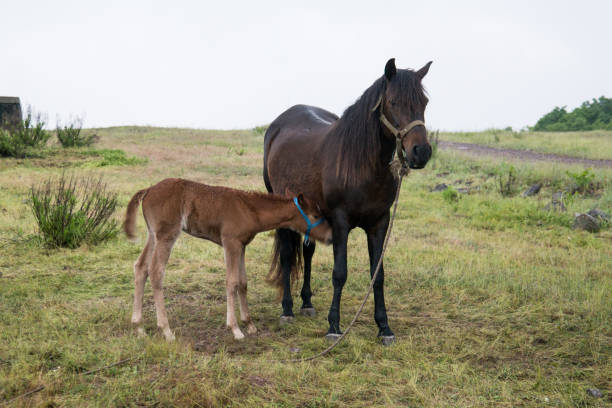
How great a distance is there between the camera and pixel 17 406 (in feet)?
10.8

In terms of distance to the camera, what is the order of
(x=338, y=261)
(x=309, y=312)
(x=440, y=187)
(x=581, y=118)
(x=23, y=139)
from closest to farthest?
Answer: (x=338, y=261) → (x=309, y=312) → (x=440, y=187) → (x=23, y=139) → (x=581, y=118)

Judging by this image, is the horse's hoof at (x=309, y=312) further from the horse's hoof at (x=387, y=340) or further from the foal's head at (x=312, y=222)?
the foal's head at (x=312, y=222)

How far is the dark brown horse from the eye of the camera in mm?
4320

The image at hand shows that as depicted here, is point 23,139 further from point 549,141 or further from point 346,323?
point 549,141

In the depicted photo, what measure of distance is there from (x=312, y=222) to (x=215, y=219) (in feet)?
3.08

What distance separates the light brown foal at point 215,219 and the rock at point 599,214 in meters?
7.64

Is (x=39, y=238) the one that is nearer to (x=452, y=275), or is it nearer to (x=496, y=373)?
(x=452, y=275)

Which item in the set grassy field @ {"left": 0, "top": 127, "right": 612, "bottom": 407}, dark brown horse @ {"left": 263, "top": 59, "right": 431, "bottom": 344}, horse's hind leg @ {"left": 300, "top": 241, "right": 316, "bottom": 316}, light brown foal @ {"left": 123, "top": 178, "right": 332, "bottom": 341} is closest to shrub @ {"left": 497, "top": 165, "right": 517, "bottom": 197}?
grassy field @ {"left": 0, "top": 127, "right": 612, "bottom": 407}

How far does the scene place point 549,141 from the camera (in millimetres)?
23750

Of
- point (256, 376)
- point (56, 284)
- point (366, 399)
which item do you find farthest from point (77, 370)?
point (56, 284)

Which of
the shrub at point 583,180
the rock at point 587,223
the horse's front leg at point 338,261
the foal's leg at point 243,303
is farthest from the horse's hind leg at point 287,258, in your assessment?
the shrub at point 583,180

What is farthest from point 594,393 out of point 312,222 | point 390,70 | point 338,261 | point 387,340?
point 390,70

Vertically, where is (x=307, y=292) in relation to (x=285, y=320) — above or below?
above

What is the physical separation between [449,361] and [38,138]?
19.8 m
